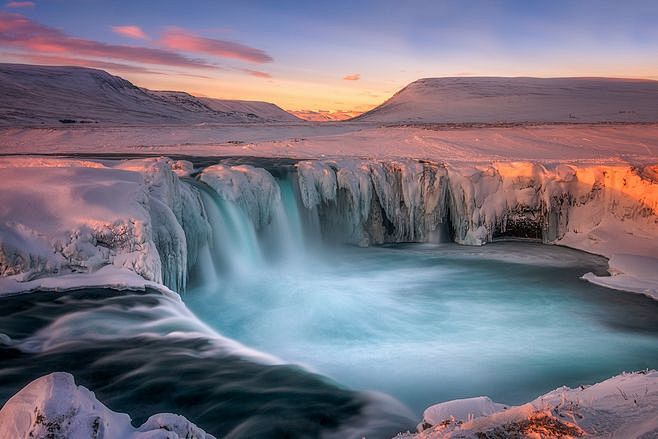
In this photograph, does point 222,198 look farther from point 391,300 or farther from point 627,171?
point 627,171

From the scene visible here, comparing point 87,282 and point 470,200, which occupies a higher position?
point 470,200

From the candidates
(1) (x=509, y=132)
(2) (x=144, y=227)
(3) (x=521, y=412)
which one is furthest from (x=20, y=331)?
(1) (x=509, y=132)

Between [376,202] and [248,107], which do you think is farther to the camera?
[248,107]

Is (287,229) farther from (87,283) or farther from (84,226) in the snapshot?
(87,283)

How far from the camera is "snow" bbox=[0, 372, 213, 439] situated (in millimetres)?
2486

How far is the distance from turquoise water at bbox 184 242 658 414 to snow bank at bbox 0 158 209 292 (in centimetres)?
165

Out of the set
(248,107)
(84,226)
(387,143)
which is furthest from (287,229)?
(248,107)

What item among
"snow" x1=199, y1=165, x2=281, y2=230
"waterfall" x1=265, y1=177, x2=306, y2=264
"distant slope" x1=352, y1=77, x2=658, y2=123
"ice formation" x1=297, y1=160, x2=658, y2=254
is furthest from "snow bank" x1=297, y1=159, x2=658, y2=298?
"distant slope" x1=352, y1=77, x2=658, y2=123

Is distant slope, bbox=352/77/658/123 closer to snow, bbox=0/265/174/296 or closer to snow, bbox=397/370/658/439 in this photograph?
snow, bbox=0/265/174/296

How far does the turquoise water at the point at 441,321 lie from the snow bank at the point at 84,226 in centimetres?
165

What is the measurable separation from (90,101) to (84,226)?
7890 cm

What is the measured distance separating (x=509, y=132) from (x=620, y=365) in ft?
77.7

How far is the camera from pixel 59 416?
251 cm

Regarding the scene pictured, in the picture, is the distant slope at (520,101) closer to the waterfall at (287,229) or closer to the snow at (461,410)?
the waterfall at (287,229)
